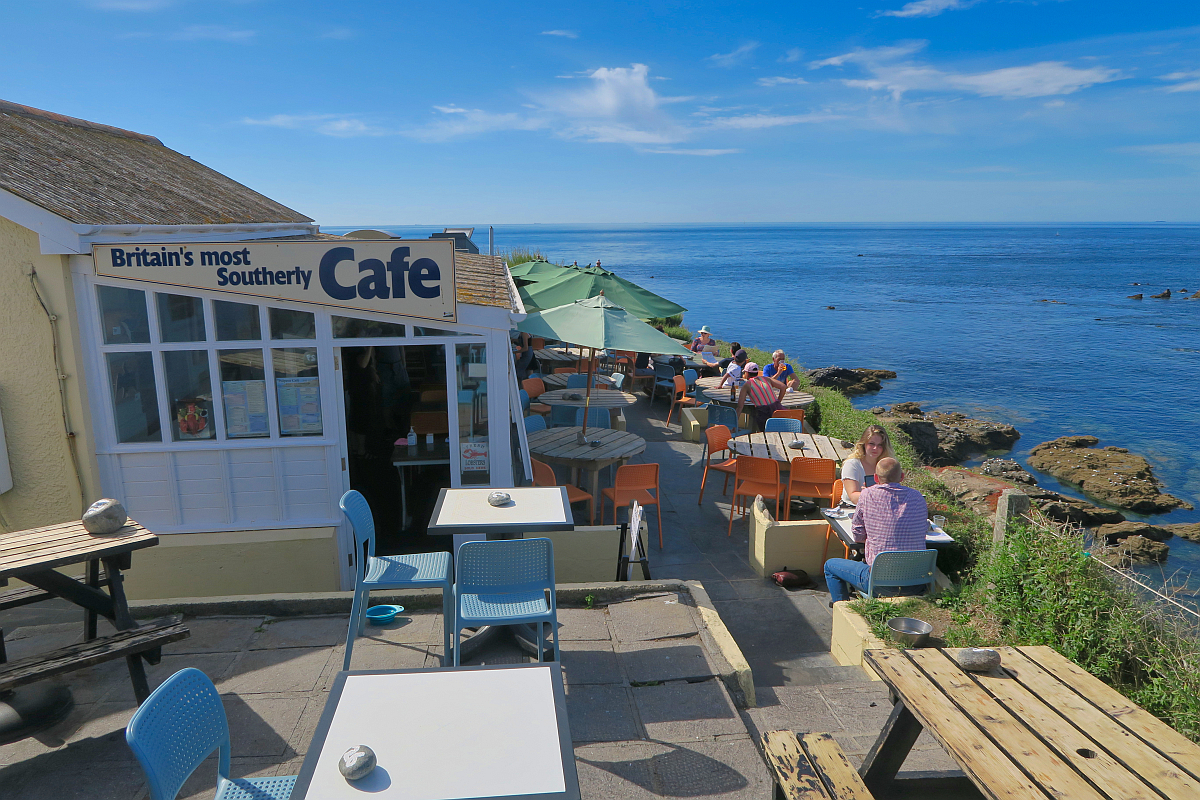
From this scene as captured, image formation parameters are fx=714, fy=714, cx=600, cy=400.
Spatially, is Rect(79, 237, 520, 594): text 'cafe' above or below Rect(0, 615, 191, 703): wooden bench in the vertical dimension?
above

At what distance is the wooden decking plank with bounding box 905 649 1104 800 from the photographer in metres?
2.41

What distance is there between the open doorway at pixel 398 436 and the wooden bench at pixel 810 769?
437 centimetres

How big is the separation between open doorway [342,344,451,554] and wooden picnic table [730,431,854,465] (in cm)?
345

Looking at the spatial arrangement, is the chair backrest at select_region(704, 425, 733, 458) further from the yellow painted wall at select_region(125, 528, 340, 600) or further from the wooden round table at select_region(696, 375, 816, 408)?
the yellow painted wall at select_region(125, 528, 340, 600)

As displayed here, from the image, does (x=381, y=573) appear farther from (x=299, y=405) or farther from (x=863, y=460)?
(x=863, y=460)

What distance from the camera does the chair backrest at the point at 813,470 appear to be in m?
7.52

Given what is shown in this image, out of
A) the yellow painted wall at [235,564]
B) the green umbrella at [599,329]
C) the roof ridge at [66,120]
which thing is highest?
the roof ridge at [66,120]

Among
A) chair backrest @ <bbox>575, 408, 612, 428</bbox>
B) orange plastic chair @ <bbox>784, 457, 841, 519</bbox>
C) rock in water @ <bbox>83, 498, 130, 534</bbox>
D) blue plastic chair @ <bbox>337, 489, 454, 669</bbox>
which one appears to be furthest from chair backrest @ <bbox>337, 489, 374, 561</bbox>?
chair backrest @ <bbox>575, 408, 612, 428</bbox>

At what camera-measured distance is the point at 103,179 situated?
6.99 m

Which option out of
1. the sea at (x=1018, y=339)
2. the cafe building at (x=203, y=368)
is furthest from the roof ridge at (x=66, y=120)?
the sea at (x=1018, y=339)

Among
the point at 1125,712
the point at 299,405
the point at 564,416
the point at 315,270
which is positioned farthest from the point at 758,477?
the point at 1125,712

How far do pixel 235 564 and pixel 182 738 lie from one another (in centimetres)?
421

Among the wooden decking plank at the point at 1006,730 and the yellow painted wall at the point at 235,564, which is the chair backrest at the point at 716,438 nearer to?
the yellow painted wall at the point at 235,564

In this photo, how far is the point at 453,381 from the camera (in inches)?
253
